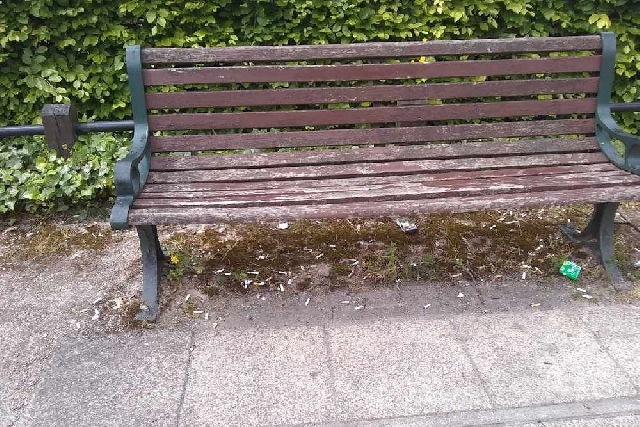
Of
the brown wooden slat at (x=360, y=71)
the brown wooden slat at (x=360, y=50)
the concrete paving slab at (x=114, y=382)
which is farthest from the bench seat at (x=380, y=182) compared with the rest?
the concrete paving slab at (x=114, y=382)

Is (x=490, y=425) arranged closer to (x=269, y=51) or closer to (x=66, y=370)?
(x=66, y=370)

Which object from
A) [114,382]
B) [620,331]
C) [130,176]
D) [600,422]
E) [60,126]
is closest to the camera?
[600,422]

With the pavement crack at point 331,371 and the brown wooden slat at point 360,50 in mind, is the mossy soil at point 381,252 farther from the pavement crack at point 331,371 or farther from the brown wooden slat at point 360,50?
the brown wooden slat at point 360,50

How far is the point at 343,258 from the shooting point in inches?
141

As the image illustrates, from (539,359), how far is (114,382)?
188 centimetres

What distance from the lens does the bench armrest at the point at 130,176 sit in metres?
2.73

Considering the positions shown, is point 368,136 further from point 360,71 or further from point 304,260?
point 304,260

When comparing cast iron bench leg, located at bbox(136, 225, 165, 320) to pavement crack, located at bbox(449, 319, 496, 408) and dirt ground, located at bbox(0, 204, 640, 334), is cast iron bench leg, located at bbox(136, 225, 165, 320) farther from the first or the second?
pavement crack, located at bbox(449, 319, 496, 408)

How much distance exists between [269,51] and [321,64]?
1.18 ft

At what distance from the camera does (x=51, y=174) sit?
13.3ft

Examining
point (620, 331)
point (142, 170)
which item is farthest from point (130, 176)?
point (620, 331)

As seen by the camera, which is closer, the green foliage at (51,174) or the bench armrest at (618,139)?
the bench armrest at (618,139)

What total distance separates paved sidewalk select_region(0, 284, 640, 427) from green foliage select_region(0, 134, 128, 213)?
1.13 meters

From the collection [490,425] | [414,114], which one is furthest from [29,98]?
[490,425]
